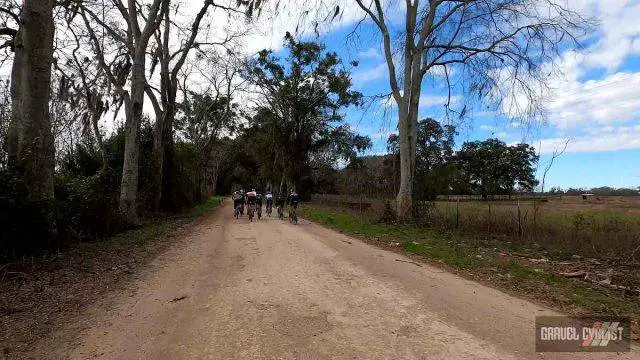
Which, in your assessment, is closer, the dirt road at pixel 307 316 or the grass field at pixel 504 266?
the dirt road at pixel 307 316

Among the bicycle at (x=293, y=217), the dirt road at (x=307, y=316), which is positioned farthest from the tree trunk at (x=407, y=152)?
the dirt road at (x=307, y=316)

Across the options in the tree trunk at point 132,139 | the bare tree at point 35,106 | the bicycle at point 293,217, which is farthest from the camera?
the bicycle at point 293,217

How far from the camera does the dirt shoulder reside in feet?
17.8

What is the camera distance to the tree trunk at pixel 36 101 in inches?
389

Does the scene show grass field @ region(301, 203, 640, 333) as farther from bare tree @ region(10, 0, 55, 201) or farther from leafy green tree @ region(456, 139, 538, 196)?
leafy green tree @ region(456, 139, 538, 196)

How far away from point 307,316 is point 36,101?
838 cm

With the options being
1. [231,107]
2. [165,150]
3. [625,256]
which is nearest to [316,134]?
[231,107]

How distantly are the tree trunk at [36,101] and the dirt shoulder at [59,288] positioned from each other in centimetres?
184

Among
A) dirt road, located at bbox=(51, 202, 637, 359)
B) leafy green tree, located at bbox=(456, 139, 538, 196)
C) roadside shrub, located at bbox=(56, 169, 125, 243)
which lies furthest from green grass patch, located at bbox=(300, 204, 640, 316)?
leafy green tree, located at bbox=(456, 139, 538, 196)

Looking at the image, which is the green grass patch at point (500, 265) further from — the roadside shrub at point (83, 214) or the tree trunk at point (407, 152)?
the roadside shrub at point (83, 214)

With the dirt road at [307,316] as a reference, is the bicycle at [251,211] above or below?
above

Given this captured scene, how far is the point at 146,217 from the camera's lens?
20828mm

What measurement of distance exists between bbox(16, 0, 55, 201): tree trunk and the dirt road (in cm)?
351

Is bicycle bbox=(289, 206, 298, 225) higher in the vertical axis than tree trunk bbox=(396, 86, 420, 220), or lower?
lower
